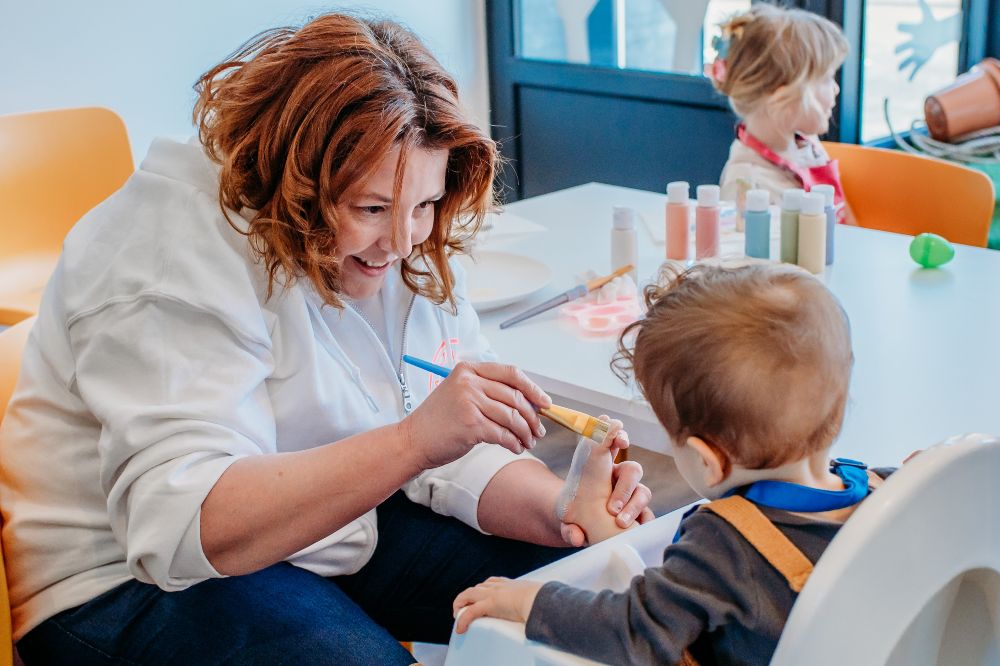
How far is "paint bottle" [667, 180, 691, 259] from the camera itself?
195 cm

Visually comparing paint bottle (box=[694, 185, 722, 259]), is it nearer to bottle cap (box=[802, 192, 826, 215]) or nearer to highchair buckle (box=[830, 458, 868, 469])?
bottle cap (box=[802, 192, 826, 215])

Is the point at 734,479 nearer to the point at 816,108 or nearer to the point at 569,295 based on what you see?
the point at 569,295

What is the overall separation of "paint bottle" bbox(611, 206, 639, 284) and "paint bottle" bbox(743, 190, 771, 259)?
199 millimetres

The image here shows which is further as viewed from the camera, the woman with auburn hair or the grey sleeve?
the woman with auburn hair

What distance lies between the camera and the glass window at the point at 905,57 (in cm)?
338

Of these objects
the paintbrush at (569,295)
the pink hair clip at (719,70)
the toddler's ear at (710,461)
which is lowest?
the paintbrush at (569,295)

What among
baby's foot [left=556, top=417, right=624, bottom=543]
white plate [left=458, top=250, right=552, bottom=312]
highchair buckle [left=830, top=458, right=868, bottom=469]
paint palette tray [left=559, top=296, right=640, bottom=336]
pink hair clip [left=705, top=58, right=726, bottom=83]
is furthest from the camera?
pink hair clip [left=705, top=58, right=726, bottom=83]

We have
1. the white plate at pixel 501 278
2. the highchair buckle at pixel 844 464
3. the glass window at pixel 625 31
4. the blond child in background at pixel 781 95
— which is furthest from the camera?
the glass window at pixel 625 31

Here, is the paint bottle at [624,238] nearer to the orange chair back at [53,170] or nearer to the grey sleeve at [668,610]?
the grey sleeve at [668,610]

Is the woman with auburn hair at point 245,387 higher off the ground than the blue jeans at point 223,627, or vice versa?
the woman with auburn hair at point 245,387

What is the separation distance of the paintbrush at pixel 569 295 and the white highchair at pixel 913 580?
2.67 ft

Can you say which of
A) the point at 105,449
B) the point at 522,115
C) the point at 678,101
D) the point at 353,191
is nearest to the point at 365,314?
the point at 353,191

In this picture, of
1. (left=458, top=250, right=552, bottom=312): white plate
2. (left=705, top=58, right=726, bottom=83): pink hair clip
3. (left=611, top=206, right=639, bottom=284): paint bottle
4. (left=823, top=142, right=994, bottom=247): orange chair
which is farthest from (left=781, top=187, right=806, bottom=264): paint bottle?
(left=705, top=58, right=726, bottom=83): pink hair clip

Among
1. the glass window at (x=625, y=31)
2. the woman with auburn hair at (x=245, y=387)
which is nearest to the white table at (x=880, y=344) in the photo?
the woman with auburn hair at (x=245, y=387)
